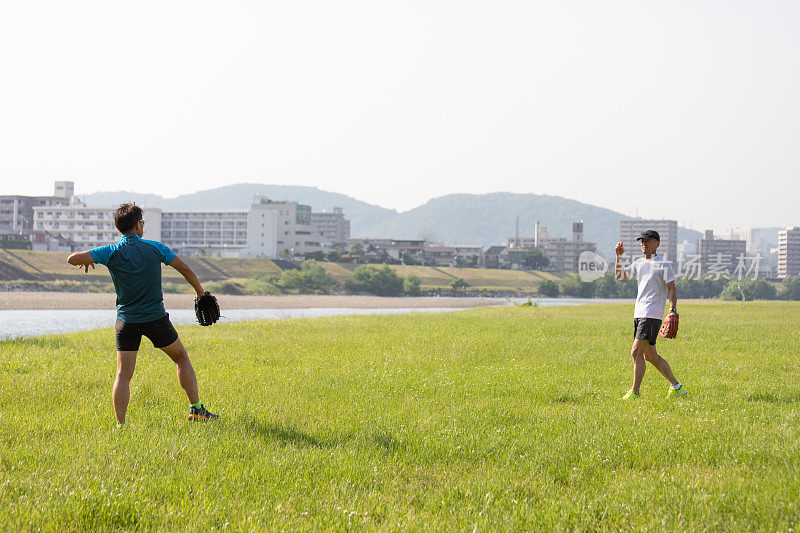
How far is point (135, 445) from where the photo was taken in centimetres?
696

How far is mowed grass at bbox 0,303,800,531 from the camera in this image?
5.36m

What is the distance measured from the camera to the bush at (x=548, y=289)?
156625 mm

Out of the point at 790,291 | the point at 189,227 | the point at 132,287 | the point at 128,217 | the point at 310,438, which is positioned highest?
the point at 189,227

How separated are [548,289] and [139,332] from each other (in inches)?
6068

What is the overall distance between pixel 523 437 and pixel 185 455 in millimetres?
3799

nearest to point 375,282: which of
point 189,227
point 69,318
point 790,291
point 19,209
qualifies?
point 189,227

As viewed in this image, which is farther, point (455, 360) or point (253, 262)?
point (253, 262)

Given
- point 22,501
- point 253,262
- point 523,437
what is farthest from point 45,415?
point 253,262

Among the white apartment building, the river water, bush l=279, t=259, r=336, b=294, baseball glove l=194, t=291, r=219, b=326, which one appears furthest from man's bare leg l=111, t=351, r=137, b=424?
the white apartment building

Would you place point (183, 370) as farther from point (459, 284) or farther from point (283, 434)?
point (459, 284)

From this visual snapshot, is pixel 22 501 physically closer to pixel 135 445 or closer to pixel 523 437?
pixel 135 445

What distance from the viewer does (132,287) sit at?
786 centimetres

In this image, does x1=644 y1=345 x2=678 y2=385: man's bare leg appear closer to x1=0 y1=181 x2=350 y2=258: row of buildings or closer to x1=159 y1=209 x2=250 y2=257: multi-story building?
x1=0 y1=181 x2=350 y2=258: row of buildings

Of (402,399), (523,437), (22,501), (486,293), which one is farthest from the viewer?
(486,293)
